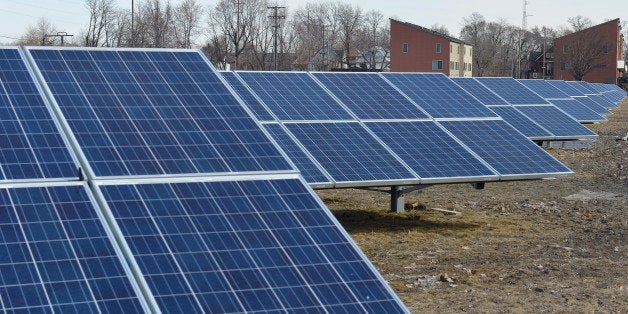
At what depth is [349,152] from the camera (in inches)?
687

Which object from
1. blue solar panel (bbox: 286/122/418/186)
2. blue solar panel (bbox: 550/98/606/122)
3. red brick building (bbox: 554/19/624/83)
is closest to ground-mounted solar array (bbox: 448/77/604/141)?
blue solar panel (bbox: 550/98/606/122)

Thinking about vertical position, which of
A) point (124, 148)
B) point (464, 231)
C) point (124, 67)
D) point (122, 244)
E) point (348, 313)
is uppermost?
point (124, 67)

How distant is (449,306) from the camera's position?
1302 centimetres

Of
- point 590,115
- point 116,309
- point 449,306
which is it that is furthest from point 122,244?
point 590,115

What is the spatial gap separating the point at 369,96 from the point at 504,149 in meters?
3.29

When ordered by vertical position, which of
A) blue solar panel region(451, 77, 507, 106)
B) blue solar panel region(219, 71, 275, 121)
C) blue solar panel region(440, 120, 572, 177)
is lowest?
blue solar panel region(440, 120, 572, 177)

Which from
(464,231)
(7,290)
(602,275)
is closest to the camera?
(7,290)

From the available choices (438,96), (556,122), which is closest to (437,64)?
(556,122)

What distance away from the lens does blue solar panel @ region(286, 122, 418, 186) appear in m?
16.7

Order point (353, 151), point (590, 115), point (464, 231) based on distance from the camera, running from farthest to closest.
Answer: point (590, 115), point (464, 231), point (353, 151)

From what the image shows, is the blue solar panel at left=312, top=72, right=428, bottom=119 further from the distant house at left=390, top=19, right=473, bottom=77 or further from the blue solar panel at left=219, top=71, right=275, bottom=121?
the distant house at left=390, top=19, right=473, bottom=77

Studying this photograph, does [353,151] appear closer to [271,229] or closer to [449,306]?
[449,306]

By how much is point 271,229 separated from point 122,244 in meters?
1.46

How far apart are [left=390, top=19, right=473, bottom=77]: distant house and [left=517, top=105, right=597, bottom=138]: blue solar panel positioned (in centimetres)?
8350
